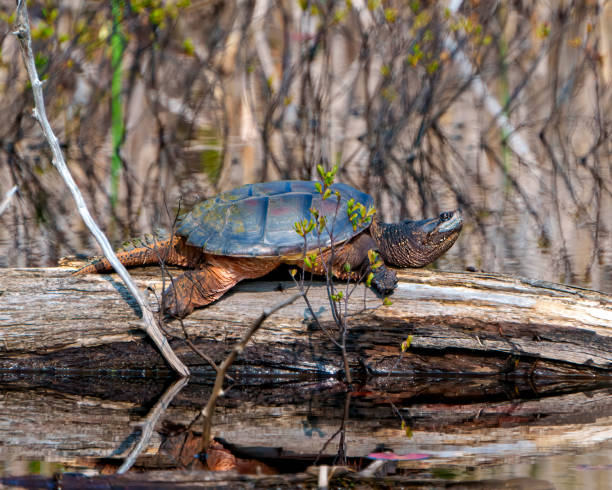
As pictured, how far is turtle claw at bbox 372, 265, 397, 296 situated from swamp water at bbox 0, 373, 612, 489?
0.57 m

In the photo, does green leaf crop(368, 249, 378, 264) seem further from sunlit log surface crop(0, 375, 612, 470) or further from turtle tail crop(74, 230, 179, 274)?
turtle tail crop(74, 230, 179, 274)

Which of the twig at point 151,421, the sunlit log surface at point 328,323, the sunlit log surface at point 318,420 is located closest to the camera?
the twig at point 151,421

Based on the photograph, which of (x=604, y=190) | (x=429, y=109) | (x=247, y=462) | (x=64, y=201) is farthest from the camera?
(x=429, y=109)

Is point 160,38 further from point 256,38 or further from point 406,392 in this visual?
point 406,392

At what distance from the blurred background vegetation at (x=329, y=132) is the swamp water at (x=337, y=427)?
8.84ft

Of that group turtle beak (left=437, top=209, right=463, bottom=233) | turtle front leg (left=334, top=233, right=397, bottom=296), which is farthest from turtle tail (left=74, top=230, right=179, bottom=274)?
turtle beak (left=437, top=209, right=463, bottom=233)

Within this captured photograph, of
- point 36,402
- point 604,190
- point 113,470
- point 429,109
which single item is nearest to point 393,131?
point 429,109

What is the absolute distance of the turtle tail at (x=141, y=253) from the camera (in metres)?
5.55

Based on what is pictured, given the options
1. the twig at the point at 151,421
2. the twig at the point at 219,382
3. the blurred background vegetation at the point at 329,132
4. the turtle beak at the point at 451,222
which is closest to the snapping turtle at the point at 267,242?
the turtle beak at the point at 451,222

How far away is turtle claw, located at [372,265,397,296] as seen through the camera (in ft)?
17.4

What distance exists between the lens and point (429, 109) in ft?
44.2

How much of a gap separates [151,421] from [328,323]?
52.5 inches

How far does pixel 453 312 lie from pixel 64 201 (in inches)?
277

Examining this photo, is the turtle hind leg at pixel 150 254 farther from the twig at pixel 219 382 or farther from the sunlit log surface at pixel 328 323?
the twig at pixel 219 382
